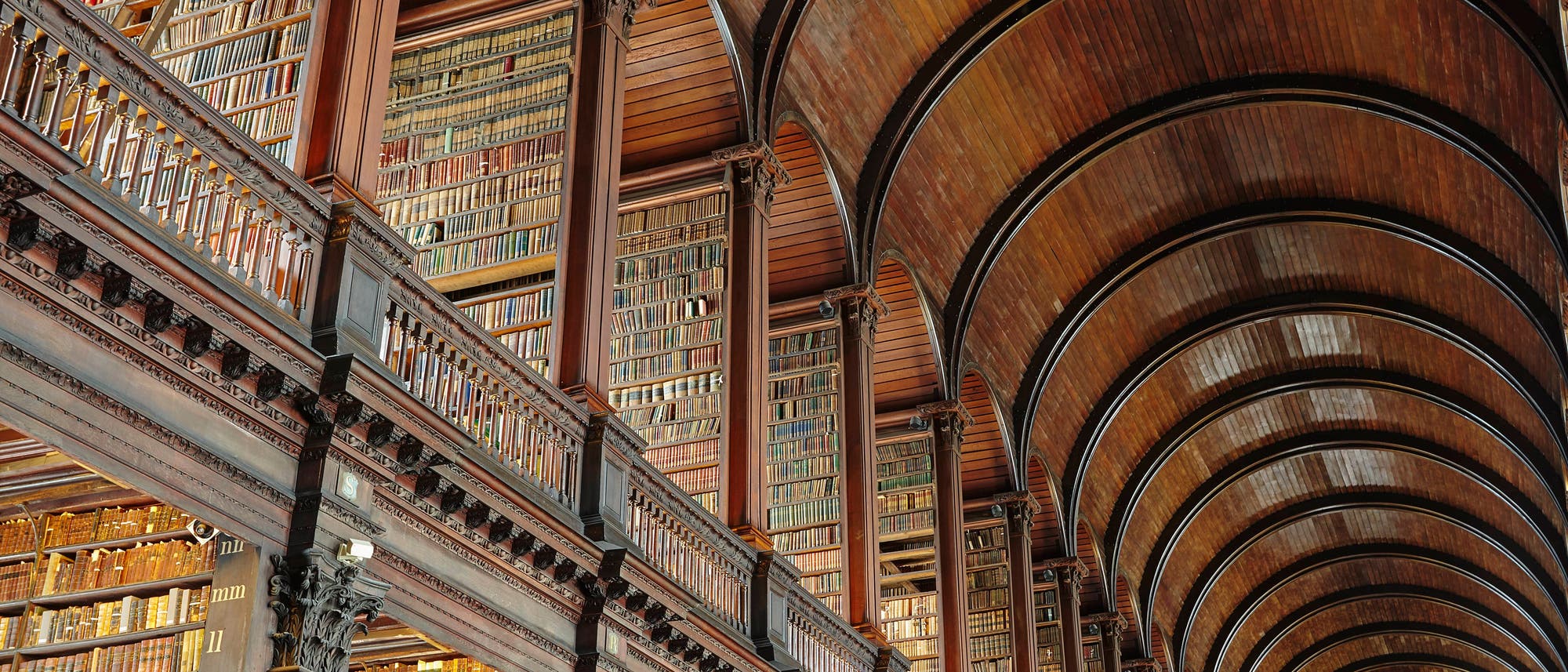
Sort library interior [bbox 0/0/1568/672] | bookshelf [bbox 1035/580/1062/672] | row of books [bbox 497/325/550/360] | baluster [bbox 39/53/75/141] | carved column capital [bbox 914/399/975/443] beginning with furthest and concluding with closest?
1. bookshelf [bbox 1035/580/1062/672]
2. carved column capital [bbox 914/399/975/443]
3. row of books [bbox 497/325/550/360]
4. library interior [bbox 0/0/1568/672]
5. baluster [bbox 39/53/75/141]

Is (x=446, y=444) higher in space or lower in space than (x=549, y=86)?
lower

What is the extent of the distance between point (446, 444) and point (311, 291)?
86cm

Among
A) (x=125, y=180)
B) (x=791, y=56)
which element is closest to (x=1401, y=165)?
(x=791, y=56)

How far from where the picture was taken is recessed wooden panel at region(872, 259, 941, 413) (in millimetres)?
14477

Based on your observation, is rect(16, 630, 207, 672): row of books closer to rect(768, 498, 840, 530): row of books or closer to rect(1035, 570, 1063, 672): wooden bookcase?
rect(768, 498, 840, 530): row of books

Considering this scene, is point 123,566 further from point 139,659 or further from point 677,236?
point 677,236

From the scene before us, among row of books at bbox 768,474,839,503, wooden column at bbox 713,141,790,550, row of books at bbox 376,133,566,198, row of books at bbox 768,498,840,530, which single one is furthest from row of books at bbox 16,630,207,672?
row of books at bbox 768,474,839,503

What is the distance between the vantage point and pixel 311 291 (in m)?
5.82

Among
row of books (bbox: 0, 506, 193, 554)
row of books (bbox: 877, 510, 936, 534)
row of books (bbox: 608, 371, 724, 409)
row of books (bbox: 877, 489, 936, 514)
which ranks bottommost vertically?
row of books (bbox: 0, 506, 193, 554)

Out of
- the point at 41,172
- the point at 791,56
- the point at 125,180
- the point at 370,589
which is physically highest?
the point at 791,56

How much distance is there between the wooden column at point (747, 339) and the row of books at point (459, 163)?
2.05 m

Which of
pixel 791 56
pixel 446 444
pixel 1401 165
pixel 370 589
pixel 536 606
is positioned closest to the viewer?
pixel 370 589

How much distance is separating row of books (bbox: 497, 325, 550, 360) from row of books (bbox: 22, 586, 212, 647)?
259 cm

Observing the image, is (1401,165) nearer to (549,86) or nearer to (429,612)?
(549,86)
